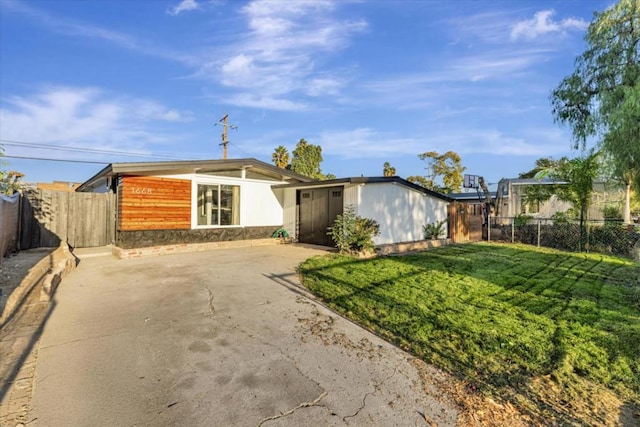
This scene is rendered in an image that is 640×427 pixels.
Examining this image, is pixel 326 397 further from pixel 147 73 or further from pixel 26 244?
pixel 147 73

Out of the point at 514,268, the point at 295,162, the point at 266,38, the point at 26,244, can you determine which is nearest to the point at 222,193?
the point at 266,38

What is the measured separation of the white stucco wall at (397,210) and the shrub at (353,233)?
42 cm

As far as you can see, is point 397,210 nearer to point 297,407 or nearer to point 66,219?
point 297,407

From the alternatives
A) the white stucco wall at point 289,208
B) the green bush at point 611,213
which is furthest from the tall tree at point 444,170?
the white stucco wall at point 289,208

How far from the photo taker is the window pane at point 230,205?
11289mm

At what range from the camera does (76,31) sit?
420 inches

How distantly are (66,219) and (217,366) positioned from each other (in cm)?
1016

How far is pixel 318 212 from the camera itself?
40.1 ft

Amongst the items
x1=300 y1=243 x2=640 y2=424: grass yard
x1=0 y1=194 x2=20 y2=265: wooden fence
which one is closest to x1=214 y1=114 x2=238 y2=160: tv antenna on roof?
x1=0 y1=194 x2=20 y2=265: wooden fence

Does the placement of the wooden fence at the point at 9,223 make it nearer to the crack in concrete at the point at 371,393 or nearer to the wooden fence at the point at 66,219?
the wooden fence at the point at 66,219

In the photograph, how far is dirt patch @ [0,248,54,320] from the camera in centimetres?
536

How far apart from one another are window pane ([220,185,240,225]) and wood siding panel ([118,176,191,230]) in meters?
1.23

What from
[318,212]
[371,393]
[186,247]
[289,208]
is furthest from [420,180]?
[371,393]

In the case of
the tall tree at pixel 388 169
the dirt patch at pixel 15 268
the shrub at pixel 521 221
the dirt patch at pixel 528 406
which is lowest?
the dirt patch at pixel 528 406
